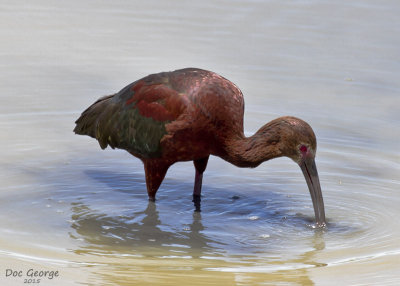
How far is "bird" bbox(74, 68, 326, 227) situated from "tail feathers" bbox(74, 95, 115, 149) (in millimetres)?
123

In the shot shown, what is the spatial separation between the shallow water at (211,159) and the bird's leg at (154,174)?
0.58 feet

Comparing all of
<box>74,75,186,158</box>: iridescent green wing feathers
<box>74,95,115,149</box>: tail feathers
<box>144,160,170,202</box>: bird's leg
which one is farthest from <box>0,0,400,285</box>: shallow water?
<box>74,75,186,158</box>: iridescent green wing feathers

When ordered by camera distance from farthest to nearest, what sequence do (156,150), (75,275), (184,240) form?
(156,150), (184,240), (75,275)

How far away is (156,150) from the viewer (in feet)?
25.7

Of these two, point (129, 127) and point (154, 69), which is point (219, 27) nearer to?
point (154, 69)

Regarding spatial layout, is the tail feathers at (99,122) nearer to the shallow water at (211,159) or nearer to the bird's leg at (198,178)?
the shallow water at (211,159)

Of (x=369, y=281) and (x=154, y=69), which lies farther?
(x=154, y=69)

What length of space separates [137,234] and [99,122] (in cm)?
145

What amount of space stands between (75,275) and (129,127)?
2.15 metres

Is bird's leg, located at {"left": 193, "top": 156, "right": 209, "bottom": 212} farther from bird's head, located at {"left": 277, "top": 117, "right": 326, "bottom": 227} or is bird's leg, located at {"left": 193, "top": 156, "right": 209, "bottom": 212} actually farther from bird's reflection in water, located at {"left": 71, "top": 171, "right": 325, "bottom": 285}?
bird's head, located at {"left": 277, "top": 117, "right": 326, "bottom": 227}

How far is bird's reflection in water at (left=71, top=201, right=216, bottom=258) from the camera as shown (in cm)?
698

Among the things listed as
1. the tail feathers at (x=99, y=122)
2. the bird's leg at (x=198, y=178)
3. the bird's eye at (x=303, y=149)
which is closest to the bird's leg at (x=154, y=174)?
the bird's leg at (x=198, y=178)

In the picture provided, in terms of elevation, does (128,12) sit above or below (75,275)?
above

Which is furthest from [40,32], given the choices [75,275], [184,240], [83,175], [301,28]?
[75,275]
